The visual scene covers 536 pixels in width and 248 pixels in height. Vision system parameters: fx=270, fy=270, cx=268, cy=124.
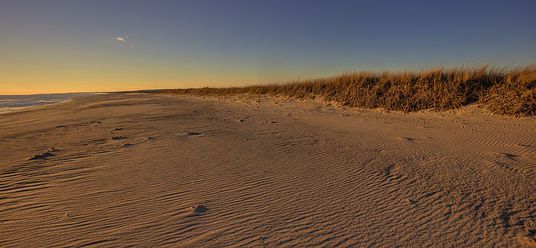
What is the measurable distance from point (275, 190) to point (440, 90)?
7460 millimetres

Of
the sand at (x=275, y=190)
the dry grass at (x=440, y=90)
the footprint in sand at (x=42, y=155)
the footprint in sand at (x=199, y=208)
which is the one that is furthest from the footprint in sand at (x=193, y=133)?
the dry grass at (x=440, y=90)

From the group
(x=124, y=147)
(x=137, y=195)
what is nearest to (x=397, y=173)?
(x=137, y=195)

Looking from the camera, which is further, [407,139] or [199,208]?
[407,139]

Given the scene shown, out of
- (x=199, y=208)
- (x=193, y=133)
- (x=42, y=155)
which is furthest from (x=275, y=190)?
(x=42, y=155)

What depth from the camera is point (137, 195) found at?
8.97 feet

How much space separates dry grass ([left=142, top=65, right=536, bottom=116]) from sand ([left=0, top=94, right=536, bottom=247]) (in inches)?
55.6

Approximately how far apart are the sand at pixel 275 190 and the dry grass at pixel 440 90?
1.41 metres

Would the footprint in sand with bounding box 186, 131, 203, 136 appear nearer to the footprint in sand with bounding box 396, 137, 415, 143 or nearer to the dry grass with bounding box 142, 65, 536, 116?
the footprint in sand with bounding box 396, 137, 415, 143

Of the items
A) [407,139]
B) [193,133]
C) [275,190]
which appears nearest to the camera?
[275,190]

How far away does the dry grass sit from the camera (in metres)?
6.38

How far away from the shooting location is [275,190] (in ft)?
9.36

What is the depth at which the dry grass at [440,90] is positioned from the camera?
6.38m

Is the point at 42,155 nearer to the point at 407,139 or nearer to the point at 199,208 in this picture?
the point at 199,208

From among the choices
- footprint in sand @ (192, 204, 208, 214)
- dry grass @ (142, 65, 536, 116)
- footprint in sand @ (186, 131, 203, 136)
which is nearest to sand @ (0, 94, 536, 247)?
footprint in sand @ (192, 204, 208, 214)
